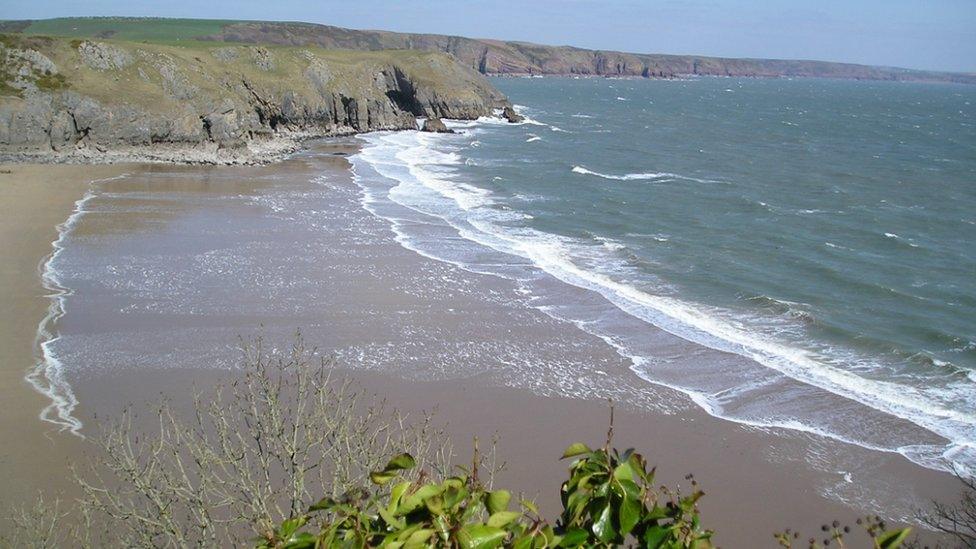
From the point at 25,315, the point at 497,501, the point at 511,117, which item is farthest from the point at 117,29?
the point at 497,501

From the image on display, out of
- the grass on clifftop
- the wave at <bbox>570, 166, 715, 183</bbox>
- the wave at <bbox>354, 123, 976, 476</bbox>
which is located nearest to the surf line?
the wave at <bbox>354, 123, 976, 476</bbox>

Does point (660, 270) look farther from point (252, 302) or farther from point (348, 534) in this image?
point (348, 534)

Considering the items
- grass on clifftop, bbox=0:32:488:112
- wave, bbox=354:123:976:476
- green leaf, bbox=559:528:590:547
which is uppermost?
grass on clifftop, bbox=0:32:488:112

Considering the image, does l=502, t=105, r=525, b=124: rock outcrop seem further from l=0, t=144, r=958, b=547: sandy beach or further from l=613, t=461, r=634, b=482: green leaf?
l=613, t=461, r=634, b=482: green leaf

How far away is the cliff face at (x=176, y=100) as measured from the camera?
49438mm

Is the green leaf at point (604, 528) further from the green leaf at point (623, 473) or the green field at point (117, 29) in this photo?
the green field at point (117, 29)

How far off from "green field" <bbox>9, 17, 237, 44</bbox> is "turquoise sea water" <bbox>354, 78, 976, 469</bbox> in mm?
67827

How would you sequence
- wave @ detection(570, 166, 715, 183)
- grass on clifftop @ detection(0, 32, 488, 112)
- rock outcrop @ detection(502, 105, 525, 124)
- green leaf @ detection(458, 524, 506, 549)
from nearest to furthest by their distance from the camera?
1. green leaf @ detection(458, 524, 506, 549)
2. wave @ detection(570, 166, 715, 183)
3. grass on clifftop @ detection(0, 32, 488, 112)
4. rock outcrop @ detection(502, 105, 525, 124)

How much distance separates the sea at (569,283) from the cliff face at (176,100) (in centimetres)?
610

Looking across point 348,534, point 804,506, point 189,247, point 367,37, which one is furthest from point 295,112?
point 367,37

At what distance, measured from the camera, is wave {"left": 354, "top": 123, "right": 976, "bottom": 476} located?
1650 cm

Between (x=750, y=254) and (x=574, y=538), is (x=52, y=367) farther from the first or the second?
(x=750, y=254)

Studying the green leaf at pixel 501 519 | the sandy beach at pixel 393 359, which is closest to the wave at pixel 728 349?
the sandy beach at pixel 393 359

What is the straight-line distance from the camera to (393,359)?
19.2 metres
